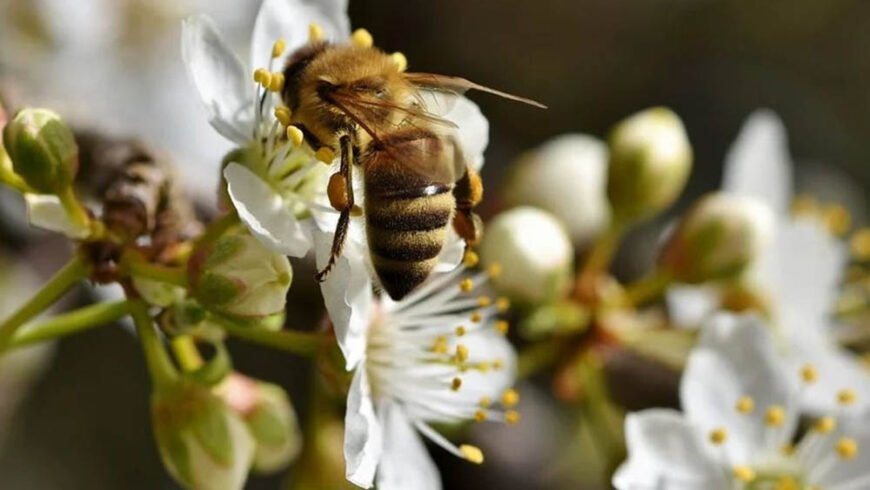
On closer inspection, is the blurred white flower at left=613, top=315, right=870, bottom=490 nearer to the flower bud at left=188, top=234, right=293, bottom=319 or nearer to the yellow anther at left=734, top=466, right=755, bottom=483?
the yellow anther at left=734, top=466, right=755, bottom=483

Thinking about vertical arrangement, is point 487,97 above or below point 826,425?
below

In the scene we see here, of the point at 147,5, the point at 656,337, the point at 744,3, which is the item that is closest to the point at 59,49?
the point at 147,5

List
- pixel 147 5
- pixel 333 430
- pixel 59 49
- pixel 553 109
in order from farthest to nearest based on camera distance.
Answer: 1. pixel 553 109
2. pixel 147 5
3. pixel 59 49
4. pixel 333 430

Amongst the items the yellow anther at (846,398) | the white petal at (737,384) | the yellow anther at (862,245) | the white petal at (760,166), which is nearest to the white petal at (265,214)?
the white petal at (737,384)

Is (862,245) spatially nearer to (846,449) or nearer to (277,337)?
(846,449)

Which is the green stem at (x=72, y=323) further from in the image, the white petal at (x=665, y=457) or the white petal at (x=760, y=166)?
the white petal at (x=760, y=166)


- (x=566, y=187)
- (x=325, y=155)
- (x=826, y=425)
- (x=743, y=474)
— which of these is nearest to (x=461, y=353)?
(x=325, y=155)

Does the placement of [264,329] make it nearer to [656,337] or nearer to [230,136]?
[230,136]
